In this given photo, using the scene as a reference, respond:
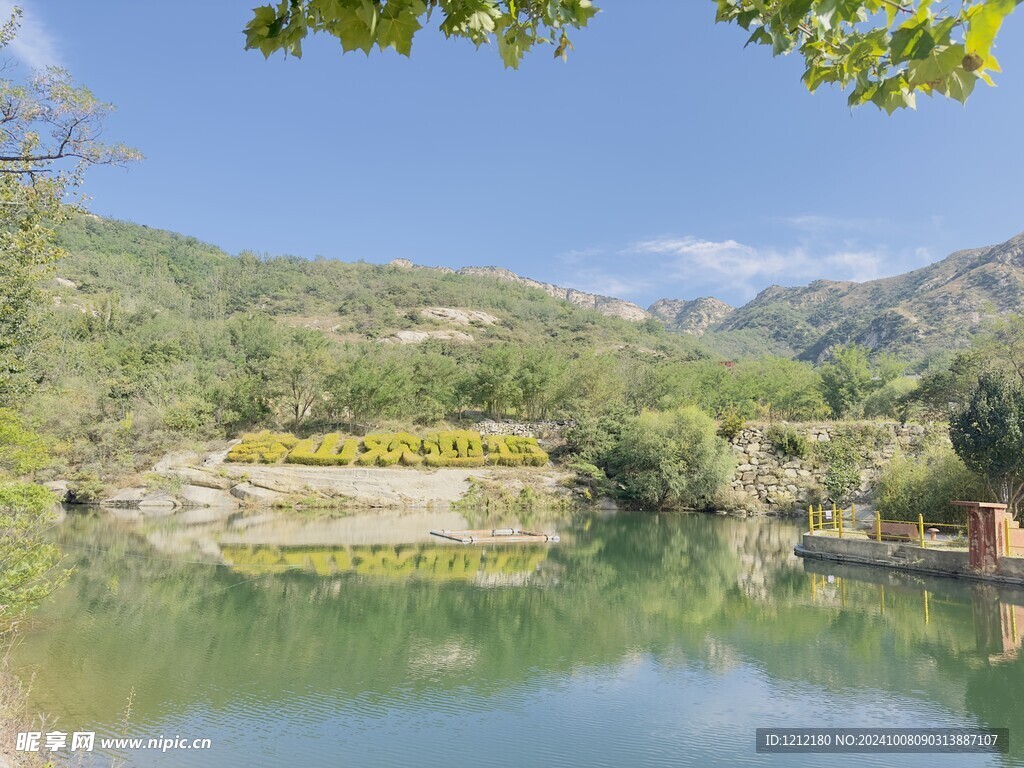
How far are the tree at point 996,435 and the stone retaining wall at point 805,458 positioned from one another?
12.4 meters

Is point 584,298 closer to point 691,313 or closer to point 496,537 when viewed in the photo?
point 691,313

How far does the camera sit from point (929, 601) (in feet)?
42.0

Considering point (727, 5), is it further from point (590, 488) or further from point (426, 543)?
point (590, 488)

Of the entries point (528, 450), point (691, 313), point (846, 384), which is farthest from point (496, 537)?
point (691, 313)

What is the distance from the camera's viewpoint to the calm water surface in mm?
6461

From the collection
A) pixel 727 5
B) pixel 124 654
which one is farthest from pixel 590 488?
pixel 727 5

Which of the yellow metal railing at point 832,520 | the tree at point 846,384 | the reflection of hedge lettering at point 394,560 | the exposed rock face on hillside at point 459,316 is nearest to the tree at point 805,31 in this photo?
the reflection of hedge lettering at point 394,560

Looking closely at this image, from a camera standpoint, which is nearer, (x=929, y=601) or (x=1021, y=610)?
(x=1021, y=610)

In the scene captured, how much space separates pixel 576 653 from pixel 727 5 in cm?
902

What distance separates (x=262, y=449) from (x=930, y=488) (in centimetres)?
2727

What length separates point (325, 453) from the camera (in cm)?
3050

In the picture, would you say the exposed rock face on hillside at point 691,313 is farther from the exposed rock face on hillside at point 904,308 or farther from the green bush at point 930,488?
the green bush at point 930,488

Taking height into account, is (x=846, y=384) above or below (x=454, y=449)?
above

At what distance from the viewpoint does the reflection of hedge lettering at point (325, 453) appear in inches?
1177
